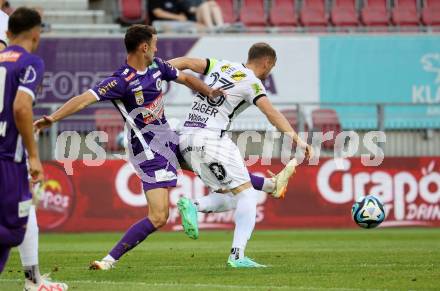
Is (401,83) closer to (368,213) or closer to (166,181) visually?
(368,213)

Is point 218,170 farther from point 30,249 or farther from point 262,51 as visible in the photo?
point 30,249

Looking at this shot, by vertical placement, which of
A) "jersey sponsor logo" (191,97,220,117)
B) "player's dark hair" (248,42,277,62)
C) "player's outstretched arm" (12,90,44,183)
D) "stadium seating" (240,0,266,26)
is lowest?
Result: "player's outstretched arm" (12,90,44,183)

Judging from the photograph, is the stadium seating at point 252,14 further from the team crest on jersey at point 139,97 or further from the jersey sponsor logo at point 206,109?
the team crest on jersey at point 139,97

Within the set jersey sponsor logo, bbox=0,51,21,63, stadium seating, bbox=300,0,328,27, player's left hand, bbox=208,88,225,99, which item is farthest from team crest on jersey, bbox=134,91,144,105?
stadium seating, bbox=300,0,328,27

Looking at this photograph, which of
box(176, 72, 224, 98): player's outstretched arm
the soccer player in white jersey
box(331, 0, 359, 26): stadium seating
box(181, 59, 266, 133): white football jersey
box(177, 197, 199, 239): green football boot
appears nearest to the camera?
box(177, 197, 199, 239): green football boot

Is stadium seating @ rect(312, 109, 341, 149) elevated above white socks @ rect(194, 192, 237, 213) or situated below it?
above

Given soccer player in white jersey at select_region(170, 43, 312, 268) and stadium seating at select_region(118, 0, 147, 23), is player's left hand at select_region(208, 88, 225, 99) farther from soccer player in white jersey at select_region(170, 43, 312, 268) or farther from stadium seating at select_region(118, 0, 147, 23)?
stadium seating at select_region(118, 0, 147, 23)

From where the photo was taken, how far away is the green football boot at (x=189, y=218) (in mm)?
10758

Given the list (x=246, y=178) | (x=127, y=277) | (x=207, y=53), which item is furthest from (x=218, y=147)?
(x=207, y=53)

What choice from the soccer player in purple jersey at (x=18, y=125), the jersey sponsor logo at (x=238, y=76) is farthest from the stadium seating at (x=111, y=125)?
the soccer player in purple jersey at (x=18, y=125)

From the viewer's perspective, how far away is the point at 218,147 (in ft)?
37.7

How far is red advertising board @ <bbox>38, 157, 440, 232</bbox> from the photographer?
19.4m

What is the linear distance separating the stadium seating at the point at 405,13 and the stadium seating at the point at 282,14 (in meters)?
2.56

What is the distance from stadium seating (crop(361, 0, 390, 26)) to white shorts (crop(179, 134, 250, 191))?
14.0m
